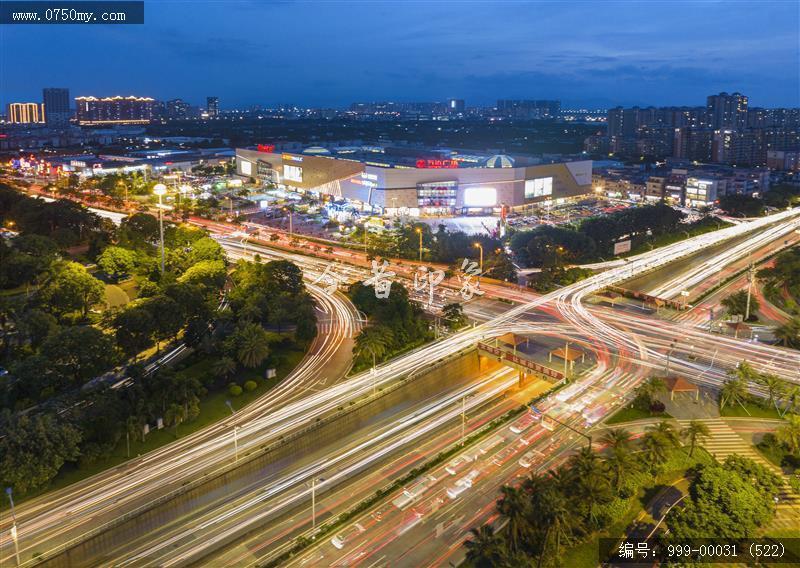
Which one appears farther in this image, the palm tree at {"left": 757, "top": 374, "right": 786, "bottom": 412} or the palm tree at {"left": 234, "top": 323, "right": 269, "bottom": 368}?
the palm tree at {"left": 234, "top": 323, "right": 269, "bottom": 368}

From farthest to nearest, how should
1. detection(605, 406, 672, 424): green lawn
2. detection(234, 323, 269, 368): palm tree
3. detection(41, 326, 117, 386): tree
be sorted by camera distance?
detection(234, 323, 269, 368): palm tree
detection(41, 326, 117, 386): tree
detection(605, 406, 672, 424): green lawn

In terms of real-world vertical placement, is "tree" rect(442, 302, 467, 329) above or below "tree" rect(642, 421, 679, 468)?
above

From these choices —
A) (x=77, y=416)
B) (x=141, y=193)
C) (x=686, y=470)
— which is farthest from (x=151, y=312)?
(x=141, y=193)

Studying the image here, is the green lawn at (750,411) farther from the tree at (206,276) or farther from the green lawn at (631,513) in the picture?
the tree at (206,276)

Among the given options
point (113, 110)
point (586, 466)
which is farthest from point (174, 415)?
point (113, 110)

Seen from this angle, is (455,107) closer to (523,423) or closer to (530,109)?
(530,109)

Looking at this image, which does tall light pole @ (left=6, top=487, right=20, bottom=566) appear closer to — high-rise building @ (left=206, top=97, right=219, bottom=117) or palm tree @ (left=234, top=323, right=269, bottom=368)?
palm tree @ (left=234, top=323, right=269, bottom=368)

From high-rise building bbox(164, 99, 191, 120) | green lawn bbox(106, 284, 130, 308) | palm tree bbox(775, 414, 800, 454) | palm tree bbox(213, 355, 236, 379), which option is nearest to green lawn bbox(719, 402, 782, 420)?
palm tree bbox(775, 414, 800, 454)
